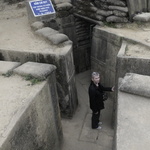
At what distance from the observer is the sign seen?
6.99 meters

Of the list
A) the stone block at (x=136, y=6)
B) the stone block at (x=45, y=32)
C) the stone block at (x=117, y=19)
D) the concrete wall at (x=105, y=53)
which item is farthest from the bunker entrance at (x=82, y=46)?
the stone block at (x=136, y=6)

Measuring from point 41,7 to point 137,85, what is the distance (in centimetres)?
459

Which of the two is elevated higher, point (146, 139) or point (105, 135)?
point (146, 139)

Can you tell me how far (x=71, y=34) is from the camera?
828 cm

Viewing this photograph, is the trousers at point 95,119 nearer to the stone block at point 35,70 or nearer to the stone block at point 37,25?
the stone block at point 35,70

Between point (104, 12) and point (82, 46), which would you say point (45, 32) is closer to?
point (104, 12)

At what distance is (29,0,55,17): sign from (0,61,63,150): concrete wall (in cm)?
297

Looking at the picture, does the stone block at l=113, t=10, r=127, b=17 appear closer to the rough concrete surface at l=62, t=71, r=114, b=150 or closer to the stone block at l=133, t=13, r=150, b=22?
the stone block at l=133, t=13, r=150, b=22

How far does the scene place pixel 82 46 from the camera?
8.69m

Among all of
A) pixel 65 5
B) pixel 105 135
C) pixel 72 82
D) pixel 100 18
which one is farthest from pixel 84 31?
pixel 105 135

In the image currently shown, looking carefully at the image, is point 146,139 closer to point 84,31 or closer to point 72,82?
point 72,82

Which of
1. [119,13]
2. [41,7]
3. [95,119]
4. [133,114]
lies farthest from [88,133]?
[41,7]

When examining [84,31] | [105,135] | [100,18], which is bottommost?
[105,135]

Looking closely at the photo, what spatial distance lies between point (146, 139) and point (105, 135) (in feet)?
9.63
